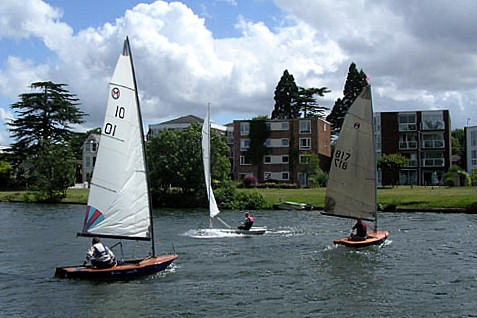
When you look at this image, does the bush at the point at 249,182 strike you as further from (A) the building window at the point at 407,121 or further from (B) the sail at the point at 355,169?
(B) the sail at the point at 355,169

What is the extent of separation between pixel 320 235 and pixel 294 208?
2285 centimetres

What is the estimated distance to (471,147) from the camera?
10694cm

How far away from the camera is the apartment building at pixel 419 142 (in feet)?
307

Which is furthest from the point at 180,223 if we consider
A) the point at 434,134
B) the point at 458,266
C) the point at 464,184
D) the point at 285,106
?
the point at 285,106

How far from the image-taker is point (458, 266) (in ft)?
A: 85.7

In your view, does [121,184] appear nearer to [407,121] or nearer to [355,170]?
[355,170]

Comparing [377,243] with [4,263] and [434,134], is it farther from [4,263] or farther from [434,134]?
[434,134]

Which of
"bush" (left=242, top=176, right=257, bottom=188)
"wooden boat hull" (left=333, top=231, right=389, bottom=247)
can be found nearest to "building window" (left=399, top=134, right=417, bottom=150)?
"bush" (left=242, top=176, right=257, bottom=188)

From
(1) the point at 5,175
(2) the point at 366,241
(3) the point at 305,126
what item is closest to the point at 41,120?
(1) the point at 5,175

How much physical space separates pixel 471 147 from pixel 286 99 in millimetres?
36618

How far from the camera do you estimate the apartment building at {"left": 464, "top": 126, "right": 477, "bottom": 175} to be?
348 ft

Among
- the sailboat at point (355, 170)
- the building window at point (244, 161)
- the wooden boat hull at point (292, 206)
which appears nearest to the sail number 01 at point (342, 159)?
the sailboat at point (355, 170)

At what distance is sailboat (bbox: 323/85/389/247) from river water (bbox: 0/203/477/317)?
2442mm

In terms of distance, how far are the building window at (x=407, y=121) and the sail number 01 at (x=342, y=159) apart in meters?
67.2
